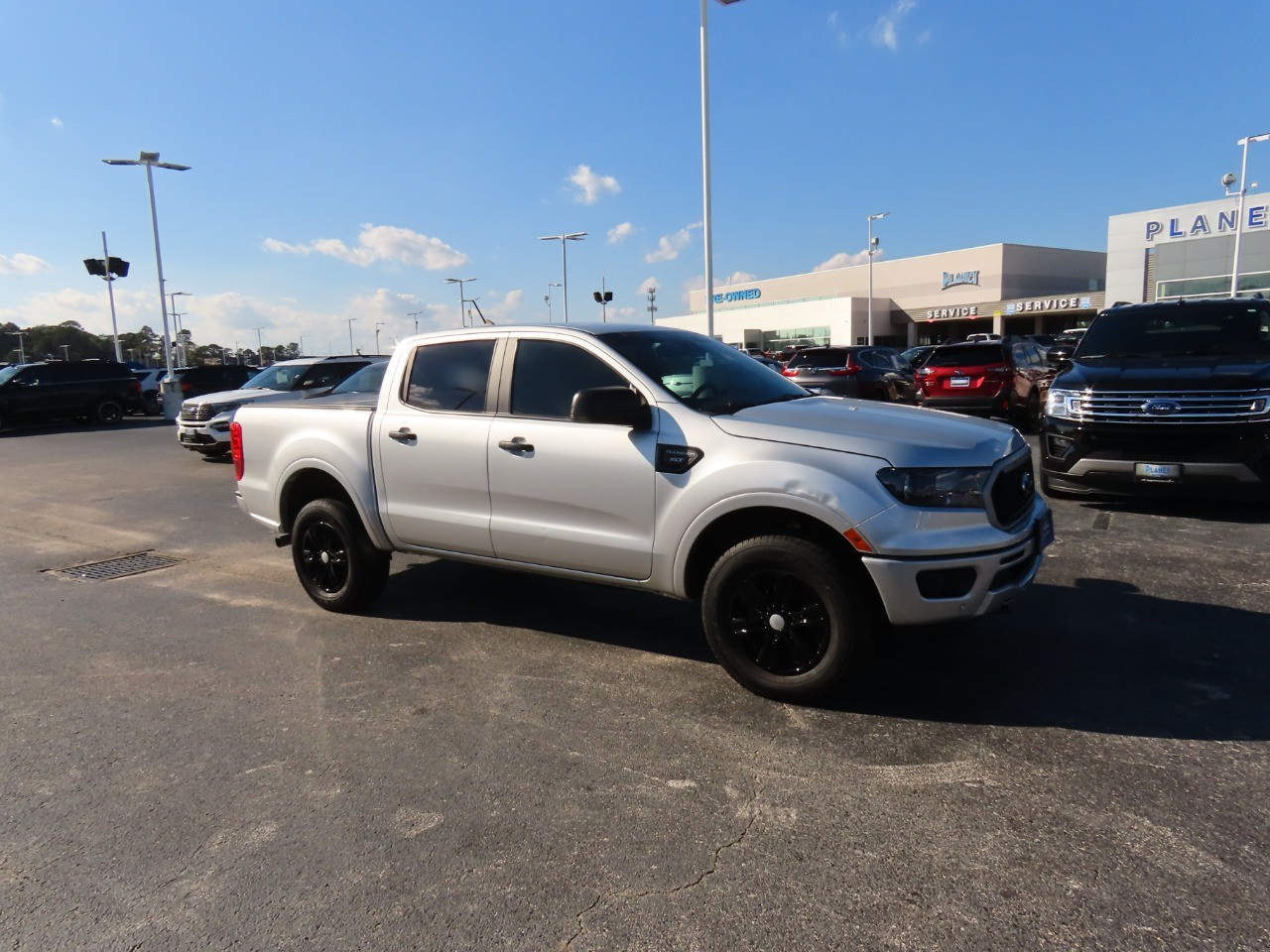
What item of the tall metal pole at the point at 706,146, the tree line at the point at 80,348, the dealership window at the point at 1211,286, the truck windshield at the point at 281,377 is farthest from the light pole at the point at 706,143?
the tree line at the point at 80,348

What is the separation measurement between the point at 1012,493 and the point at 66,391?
26296 millimetres

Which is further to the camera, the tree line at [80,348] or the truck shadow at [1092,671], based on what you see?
the tree line at [80,348]

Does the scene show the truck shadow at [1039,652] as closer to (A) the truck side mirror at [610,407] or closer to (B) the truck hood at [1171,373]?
(A) the truck side mirror at [610,407]

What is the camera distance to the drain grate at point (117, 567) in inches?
273

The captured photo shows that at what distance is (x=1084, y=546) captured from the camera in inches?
267

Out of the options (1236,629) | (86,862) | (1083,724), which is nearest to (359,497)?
(86,862)

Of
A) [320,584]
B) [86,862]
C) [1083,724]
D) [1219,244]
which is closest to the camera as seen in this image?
[86,862]

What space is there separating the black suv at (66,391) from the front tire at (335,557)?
2199 centimetres

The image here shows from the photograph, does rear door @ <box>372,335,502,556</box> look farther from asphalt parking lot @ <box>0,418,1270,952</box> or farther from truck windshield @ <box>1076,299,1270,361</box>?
truck windshield @ <box>1076,299,1270,361</box>

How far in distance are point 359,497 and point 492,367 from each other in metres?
1.25

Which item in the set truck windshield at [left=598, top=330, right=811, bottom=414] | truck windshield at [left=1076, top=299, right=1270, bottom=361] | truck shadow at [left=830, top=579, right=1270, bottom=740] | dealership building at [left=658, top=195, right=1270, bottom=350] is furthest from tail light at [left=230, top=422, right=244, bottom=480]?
dealership building at [left=658, top=195, right=1270, bottom=350]

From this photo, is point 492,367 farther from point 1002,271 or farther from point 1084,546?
point 1002,271

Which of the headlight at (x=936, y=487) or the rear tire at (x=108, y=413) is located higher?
the headlight at (x=936, y=487)

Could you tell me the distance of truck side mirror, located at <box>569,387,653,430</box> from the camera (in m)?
4.09
